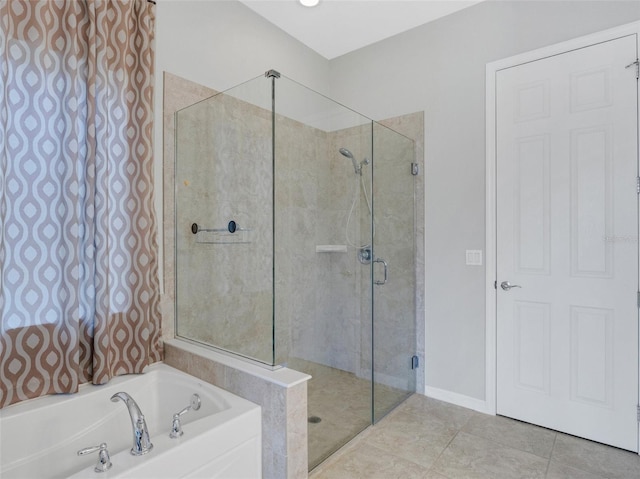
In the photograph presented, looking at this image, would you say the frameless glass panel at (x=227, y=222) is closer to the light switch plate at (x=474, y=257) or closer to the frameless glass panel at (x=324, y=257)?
the frameless glass panel at (x=324, y=257)

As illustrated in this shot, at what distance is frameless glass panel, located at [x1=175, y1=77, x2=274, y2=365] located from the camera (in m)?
1.83

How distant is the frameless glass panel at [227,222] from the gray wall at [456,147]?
147 centimetres

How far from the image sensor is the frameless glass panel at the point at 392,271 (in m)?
2.49

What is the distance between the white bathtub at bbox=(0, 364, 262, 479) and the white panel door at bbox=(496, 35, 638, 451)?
6.10ft

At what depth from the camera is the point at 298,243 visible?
1997 millimetres

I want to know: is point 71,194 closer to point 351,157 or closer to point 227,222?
point 227,222

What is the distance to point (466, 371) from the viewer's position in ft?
8.61

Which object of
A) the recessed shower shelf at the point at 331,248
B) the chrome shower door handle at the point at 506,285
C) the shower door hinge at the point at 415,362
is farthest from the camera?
the shower door hinge at the point at 415,362

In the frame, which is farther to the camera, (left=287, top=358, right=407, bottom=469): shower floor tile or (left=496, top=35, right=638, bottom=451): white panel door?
(left=496, top=35, right=638, bottom=451): white panel door

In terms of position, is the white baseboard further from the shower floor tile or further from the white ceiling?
the white ceiling

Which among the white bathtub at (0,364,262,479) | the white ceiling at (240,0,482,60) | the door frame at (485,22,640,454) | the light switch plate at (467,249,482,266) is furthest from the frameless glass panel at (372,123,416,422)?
the white bathtub at (0,364,262,479)

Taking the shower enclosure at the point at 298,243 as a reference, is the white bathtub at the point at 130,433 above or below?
below

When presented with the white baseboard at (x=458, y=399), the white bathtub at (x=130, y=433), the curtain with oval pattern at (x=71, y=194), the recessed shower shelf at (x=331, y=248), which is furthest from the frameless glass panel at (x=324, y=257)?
the curtain with oval pattern at (x=71, y=194)

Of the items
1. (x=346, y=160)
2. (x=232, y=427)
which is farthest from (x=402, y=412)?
(x=346, y=160)
